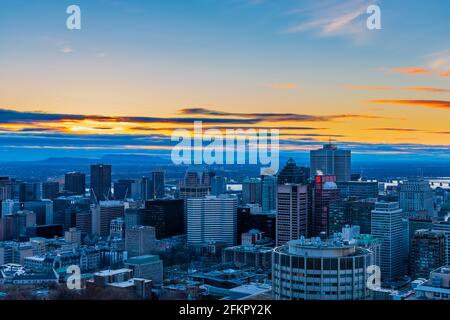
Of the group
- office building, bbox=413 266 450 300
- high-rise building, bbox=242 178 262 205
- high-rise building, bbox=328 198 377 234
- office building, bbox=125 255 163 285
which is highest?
high-rise building, bbox=242 178 262 205

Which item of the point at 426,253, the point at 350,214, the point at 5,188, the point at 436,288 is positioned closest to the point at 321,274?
the point at 436,288

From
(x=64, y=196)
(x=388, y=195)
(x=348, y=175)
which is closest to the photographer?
(x=388, y=195)

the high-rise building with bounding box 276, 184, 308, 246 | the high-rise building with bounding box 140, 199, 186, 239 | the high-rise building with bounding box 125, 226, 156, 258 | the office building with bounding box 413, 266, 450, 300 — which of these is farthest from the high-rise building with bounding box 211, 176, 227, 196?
the office building with bounding box 413, 266, 450, 300

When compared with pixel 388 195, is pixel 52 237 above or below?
below

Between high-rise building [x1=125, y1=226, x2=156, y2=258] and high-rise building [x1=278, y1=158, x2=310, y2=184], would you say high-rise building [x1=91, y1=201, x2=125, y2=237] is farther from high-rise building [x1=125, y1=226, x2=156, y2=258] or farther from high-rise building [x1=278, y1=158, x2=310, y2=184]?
high-rise building [x1=278, y1=158, x2=310, y2=184]

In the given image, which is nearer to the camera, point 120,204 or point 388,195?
point 388,195
